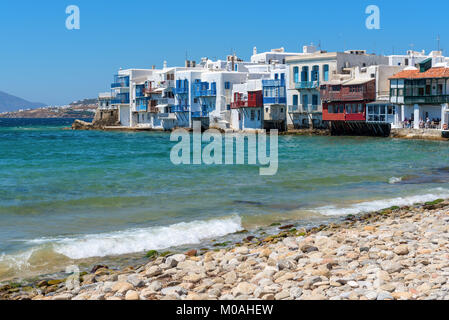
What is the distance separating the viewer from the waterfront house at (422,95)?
5106 cm

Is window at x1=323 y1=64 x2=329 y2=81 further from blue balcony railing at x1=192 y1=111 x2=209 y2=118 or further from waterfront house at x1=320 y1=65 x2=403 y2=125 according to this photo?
blue balcony railing at x1=192 y1=111 x2=209 y2=118

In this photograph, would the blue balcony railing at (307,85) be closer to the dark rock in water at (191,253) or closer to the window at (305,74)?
the window at (305,74)

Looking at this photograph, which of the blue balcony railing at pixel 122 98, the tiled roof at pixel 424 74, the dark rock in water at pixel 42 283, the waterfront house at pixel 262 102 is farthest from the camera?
the blue balcony railing at pixel 122 98

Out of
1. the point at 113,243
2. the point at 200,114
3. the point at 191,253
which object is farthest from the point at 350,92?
the point at 191,253

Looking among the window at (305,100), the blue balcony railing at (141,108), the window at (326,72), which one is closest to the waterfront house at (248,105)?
the window at (305,100)

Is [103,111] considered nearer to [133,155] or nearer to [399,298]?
[133,155]

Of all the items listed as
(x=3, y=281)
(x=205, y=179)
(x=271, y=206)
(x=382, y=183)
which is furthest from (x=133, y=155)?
(x=3, y=281)

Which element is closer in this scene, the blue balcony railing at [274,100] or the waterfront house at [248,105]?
the blue balcony railing at [274,100]

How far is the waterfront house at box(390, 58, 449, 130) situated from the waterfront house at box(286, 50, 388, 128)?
7.86m

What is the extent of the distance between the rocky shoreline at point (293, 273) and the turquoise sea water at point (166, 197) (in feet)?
6.39

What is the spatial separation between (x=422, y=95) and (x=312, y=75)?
43.8ft

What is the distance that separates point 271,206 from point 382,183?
7805mm

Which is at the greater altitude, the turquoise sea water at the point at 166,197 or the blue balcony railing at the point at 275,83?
the blue balcony railing at the point at 275,83

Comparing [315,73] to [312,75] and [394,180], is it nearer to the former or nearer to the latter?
[312,75]
